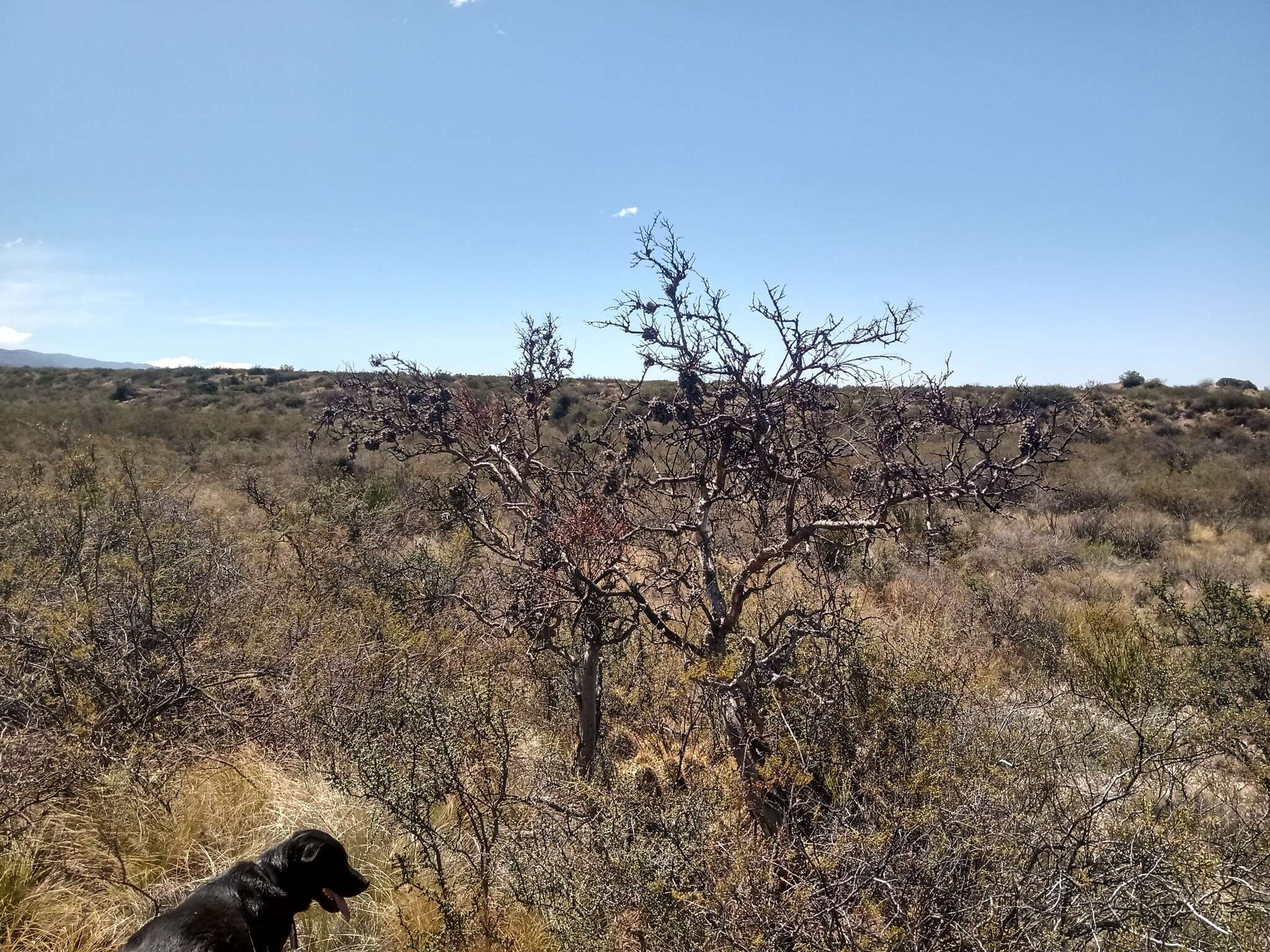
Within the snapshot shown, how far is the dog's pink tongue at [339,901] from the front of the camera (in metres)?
2.38

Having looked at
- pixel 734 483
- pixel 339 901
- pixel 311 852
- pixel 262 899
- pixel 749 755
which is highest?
pixel 734 483

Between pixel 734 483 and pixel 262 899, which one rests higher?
pixel 734 483

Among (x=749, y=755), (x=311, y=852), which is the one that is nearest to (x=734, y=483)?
(x=749, y=755)

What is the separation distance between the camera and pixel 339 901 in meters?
2.44

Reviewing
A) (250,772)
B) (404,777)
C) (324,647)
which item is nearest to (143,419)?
(324,647)

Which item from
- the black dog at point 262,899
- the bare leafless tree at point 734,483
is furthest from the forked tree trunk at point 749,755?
the black dog at point 262,899

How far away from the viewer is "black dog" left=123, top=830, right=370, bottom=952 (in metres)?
2.03

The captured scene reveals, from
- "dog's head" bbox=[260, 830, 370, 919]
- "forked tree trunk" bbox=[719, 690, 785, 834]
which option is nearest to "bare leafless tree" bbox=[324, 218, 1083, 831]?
"forked tree trunk" bbox=[719, 690, 785, 834]

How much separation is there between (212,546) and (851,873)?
22.3ft

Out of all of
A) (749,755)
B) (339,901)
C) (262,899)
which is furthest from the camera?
(749,755)

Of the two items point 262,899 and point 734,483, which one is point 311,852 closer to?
point 262,899

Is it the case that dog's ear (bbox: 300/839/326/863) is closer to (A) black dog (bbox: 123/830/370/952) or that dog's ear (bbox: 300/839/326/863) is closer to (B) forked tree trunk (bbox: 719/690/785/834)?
(A) black dog (bbox: 123/830/370/952)

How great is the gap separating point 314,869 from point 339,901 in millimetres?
213

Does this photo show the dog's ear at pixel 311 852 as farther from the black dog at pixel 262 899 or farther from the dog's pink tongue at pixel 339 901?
the dog's pink tongue at pixel 339 901
